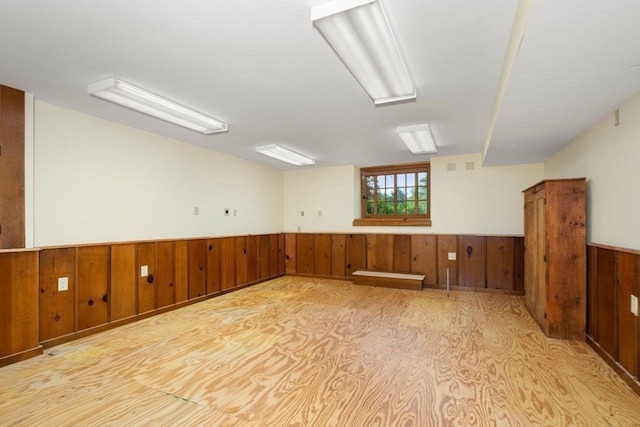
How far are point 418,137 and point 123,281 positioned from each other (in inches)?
163

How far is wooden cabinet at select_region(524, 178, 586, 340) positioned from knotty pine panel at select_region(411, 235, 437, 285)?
219cm

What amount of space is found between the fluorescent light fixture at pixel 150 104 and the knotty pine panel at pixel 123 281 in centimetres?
165

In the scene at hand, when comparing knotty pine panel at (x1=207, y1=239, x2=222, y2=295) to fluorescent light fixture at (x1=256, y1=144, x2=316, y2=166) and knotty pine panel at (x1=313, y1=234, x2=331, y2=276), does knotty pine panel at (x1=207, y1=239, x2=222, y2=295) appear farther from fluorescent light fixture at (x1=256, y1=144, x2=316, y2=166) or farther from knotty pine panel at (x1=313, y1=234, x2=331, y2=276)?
knotty pine panel at (x1=313, y1=234, x2=331, y2=276)

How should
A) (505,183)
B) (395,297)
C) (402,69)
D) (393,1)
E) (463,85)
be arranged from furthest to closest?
(505,183), (395,297), (463,85), (402,69), (393,1)

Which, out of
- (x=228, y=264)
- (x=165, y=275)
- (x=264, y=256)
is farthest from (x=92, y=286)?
(x=264, y=256)

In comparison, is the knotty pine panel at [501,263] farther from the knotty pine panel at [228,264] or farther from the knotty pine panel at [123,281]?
the knotty pine panel at [123,281]

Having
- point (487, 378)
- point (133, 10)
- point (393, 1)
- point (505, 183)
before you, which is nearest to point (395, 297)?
point (487, 378)

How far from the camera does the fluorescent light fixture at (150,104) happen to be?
8.17ft

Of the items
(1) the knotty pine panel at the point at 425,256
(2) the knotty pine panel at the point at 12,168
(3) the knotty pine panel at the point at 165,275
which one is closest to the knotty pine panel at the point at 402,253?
(1) the knotty pine panel at the point at 425,256

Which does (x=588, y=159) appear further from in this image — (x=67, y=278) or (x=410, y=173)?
(x=67, y=278)

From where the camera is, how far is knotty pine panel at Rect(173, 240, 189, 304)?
4.13 metres

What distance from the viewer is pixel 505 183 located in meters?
5.09

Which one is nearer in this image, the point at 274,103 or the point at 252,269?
the point at 274,103

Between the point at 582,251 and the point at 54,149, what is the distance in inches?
216
